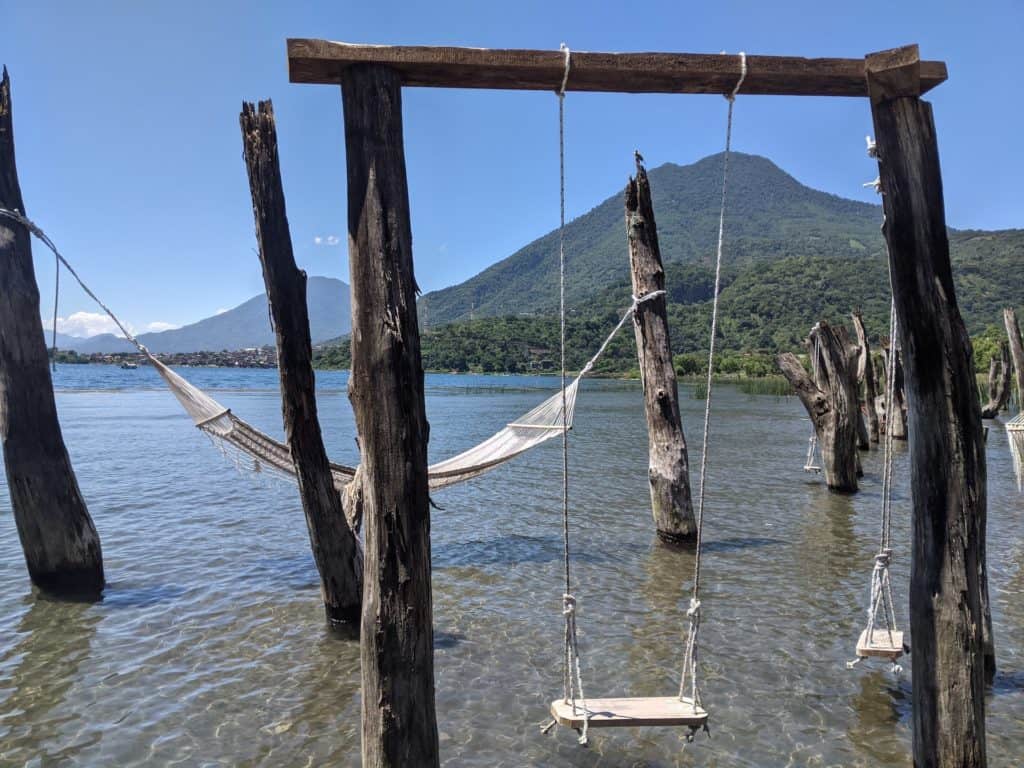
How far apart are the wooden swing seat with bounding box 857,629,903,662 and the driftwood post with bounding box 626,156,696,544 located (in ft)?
8.63

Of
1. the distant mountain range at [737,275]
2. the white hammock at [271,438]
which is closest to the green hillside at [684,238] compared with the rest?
the distant mountain range at [737,275]

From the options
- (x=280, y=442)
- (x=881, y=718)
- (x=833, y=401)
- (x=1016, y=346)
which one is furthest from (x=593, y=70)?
(x=1016, y=346)

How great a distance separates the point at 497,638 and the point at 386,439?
2532 mm

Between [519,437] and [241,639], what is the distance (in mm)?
2724

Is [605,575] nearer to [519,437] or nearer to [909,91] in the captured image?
[519,437]

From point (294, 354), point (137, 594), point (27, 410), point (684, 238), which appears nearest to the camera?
point (294, 354)

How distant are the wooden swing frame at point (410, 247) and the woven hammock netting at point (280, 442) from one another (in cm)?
257

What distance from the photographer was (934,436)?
2.57 metres

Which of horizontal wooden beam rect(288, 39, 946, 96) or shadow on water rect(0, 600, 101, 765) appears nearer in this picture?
horizontal wooden beam rect(288, 39, 946, 96)

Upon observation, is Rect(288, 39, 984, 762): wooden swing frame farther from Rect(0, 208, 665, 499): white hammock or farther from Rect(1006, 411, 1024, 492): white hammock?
Rect(1006, 411, 1024, 492): white hammock

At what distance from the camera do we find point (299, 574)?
5.75 meters

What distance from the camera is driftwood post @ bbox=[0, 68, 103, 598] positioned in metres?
4.64

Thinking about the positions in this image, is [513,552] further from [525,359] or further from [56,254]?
[525,359]

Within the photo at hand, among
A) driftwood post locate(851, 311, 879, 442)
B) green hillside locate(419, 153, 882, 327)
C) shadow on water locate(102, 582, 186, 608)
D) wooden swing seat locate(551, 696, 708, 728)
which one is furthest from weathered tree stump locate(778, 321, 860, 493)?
green hillside locate(419, 153, 882, 327)
